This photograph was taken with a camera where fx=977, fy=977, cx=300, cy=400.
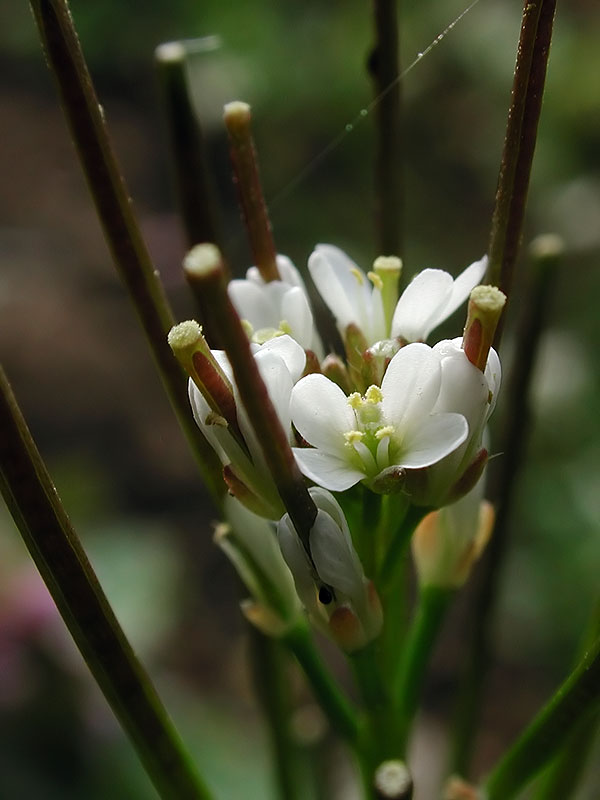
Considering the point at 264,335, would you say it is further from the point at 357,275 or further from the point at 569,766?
the point at 569,766

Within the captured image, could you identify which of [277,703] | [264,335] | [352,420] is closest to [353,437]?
[352,420]

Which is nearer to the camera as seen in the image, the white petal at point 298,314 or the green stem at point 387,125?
the white petal at point 298,314

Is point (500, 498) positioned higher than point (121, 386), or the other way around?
point (500, 498)

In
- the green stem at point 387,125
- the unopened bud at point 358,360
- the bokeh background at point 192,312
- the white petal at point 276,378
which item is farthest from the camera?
the bokeh background at point 192,312

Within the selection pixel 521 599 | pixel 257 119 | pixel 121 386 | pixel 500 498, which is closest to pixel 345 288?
pixel 500 498

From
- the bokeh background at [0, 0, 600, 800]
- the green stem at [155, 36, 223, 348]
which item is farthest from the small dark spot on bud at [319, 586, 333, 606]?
the bokeh background at [0, 0, 600, 800]

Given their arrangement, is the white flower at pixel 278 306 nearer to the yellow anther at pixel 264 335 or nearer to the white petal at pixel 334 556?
the yellow anther at pixel 264 335

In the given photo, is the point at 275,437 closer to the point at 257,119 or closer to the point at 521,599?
the point at 521,599

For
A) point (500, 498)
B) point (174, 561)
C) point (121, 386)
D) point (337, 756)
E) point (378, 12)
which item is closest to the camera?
point (378, 12)

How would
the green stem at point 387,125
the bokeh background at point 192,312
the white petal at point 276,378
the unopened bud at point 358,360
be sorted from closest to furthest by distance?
the white petal at point 276,378 → the unopened bud at point 358,360 → the green stem at point 387,125 → the bokeh background at point 192,312

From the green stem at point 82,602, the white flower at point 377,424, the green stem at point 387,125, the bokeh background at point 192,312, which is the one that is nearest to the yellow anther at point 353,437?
the white flower at point 377,424
